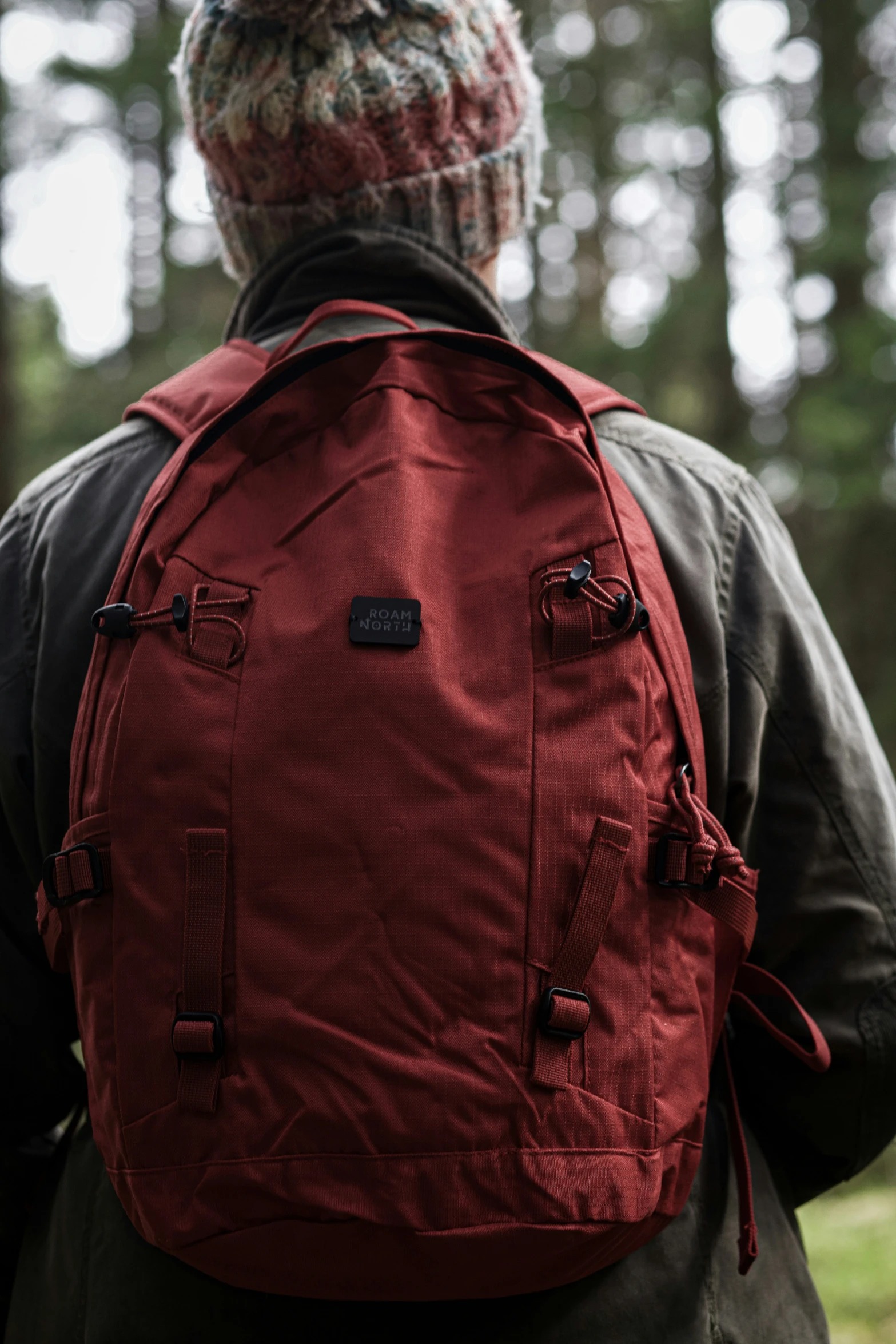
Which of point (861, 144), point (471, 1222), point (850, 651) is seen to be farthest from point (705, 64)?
point (471, 1222)

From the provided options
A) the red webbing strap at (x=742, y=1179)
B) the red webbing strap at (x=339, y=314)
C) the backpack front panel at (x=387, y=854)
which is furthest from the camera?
the red webbing strap at (x=339, y=314)

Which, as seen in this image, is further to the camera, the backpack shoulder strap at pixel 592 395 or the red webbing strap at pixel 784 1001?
the backpack shoulder strap at pixel 592 395

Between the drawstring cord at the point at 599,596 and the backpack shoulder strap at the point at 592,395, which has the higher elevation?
the backpack shoulder strap at the point at 592,395

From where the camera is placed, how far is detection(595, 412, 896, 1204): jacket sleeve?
1.59 m

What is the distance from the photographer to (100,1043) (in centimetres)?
135

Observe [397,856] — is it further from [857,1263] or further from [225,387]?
[857,1263]

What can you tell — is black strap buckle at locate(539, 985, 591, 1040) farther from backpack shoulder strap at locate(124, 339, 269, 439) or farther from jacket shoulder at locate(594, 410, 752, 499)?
backpack shoulder strap at locate(124, 339, 269, 439)

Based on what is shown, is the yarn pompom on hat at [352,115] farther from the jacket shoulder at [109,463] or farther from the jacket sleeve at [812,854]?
the jacket sleeve at [812,854]

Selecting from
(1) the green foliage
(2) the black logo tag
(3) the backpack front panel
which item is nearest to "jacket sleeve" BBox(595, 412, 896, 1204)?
(3) the backpack front panel

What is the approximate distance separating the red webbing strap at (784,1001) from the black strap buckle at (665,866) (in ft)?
0.90

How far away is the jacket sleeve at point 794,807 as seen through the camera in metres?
1.59

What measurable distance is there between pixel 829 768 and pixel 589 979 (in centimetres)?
54

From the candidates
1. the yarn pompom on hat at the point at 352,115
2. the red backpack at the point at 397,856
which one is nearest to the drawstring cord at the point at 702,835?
the red backpack at the point at 397,856

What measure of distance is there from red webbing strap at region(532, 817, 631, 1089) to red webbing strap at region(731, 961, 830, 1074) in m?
0.38
